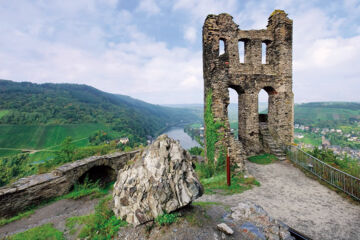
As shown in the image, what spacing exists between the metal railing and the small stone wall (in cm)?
1225

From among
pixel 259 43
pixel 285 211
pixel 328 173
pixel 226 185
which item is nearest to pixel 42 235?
pixel 226 185

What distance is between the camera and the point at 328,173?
7.16 metres

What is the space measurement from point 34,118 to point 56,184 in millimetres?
62615

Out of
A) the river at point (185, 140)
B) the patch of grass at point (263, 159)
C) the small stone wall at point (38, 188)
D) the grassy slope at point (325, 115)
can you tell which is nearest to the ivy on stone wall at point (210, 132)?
the patch of grass at point (263, 159)

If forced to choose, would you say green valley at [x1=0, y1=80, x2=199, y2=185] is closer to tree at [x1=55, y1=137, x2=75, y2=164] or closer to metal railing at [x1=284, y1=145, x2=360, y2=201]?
tree at [x1=55, y1=137, x2=75, y2=164]

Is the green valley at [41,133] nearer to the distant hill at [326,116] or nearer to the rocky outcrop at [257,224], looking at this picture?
the rocky outcrop at [257,224]

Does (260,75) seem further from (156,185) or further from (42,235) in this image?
(42,235)

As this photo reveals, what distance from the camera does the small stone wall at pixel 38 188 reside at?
632 cm

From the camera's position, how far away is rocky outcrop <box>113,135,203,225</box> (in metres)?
3.36

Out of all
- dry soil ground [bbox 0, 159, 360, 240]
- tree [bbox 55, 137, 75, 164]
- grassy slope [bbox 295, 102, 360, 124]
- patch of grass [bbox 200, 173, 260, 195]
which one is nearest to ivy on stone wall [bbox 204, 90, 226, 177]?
patch of grass [bbox 200, 173, 260, 195]

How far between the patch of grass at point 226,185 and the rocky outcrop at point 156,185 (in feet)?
12.3

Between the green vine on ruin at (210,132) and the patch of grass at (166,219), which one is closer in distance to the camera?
the patch of grass at (166,219)

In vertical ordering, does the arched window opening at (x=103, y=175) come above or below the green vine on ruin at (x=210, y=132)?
below

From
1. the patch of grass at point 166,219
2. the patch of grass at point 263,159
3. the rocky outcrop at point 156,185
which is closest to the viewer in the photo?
the patch of grass at point 166,219
